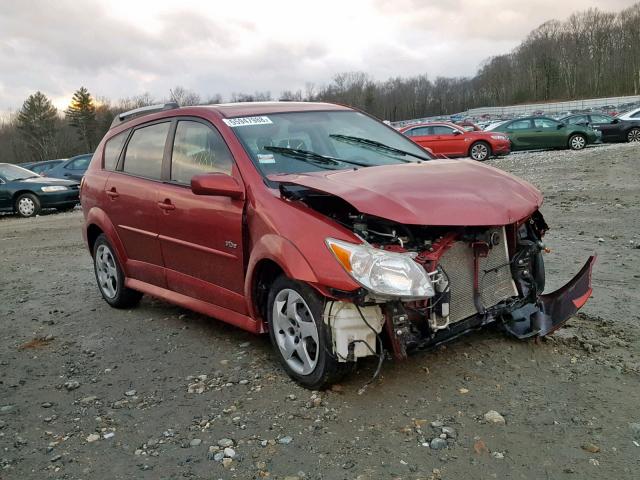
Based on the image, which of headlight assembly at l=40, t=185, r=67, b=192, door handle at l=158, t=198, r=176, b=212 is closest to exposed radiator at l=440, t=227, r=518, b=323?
door handle at l=158, t=198, r=176, b=212

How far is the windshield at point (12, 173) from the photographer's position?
16625mm

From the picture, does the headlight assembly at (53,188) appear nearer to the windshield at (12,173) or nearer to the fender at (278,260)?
the windshield at (12,173)

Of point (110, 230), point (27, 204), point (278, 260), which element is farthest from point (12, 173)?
point (278, 260)

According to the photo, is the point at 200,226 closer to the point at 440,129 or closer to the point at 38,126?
the point at 440,129

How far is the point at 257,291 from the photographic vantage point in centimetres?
410

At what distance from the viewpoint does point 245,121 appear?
15.0 feet

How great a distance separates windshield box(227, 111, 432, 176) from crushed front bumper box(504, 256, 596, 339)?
55.3 inches

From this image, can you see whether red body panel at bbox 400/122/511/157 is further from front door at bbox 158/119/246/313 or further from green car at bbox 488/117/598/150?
front door at bbox 158/119/246/313

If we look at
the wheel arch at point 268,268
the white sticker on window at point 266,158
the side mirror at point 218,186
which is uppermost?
the white sticker on window at point 266,158

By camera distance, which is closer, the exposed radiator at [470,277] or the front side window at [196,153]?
the exposed radiator at [470,277]

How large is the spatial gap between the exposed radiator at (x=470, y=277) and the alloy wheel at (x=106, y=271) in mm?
3528

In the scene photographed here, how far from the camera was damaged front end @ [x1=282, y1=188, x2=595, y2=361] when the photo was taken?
3.36 m

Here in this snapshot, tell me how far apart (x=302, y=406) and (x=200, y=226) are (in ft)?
5.14

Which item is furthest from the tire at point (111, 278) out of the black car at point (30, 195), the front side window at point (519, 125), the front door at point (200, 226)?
the front side window at point (519, 125)
